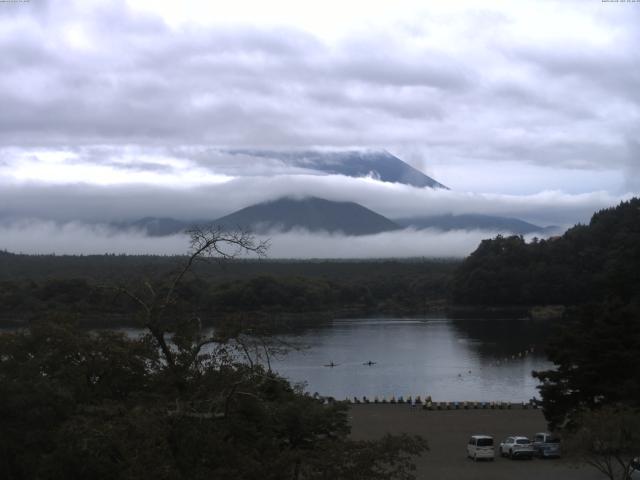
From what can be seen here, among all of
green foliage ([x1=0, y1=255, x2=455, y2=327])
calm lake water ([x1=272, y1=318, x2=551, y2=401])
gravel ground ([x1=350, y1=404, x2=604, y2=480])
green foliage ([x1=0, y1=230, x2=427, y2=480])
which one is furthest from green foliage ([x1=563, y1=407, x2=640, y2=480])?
green foliage ([x1=0, y1=255, x2=455, y2=327])

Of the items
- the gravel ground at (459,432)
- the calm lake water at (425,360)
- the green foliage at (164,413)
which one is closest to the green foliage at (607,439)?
the gravel ground at (459,432)

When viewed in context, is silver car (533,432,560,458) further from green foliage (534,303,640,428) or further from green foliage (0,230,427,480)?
green foliage (0,230,427,480)

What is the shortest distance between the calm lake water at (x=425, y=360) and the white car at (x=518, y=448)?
381 inches

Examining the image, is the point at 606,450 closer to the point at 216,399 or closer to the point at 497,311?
the point at 216,399

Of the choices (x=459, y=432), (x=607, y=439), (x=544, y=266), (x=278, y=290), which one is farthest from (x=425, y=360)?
(x=544, y=266)

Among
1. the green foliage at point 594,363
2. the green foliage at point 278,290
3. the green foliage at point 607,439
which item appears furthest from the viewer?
the green foliage at point 278,290

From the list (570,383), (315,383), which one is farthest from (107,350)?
(315,383)

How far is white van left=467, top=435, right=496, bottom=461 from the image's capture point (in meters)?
15.9

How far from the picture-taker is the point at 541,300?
70.2 metres

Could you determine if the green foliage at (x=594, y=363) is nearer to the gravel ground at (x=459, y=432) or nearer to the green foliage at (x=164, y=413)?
the gravel ground at (x=459, y=432)

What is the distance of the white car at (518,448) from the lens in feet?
52.2

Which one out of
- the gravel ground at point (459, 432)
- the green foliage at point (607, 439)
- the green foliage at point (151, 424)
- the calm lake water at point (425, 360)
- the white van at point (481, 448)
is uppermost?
the green foliage at point (151, 424)

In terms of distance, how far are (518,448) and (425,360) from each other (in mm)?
25344

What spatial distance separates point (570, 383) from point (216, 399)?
11872 mm
